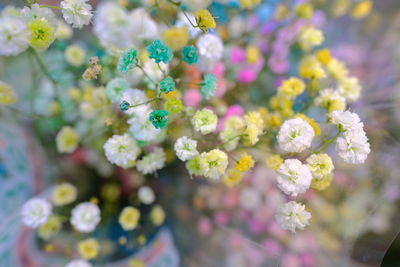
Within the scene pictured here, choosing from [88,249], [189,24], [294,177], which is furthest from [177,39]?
[88,249]

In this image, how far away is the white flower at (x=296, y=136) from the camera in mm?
411

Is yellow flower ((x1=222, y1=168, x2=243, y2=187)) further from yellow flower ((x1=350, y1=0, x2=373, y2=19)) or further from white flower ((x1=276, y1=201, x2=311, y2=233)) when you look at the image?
yellow flower ((x1=350, y1=0, x2=373, y2=19))

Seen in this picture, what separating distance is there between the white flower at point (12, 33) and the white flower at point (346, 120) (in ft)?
1.22

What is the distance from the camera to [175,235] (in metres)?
0.69

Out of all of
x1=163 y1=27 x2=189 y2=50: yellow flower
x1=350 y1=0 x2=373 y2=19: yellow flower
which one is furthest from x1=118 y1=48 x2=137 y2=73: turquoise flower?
x1=350 y1=0 x2=373 y2=19: yellow flower

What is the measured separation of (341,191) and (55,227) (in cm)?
47

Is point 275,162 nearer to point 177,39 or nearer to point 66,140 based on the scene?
point 177,39

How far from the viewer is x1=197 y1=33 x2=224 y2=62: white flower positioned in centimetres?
50

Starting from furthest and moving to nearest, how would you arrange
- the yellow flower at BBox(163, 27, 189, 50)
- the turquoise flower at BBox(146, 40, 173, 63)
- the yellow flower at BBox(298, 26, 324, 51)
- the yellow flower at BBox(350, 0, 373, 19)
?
1. the yellow flower at BBox(350, 0, 373, 19)
2. the yellow flower at BBox(298, 26, 324, 51)
3. the yellow flower at BBox(163, 27, 189, 50)
4. the turquoise flower at BBox(146, 40, 173, 63)

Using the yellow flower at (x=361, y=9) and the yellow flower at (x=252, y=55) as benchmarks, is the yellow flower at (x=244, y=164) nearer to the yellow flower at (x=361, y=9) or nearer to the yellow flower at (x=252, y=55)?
the yellow flower at (x=252, y=55)

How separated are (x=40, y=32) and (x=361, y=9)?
642 millimetres

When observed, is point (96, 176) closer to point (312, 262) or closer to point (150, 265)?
point (150, 265)

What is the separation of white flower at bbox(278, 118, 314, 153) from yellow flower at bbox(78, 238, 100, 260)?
1.14 ft

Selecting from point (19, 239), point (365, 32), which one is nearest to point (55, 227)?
point (19, 239)
